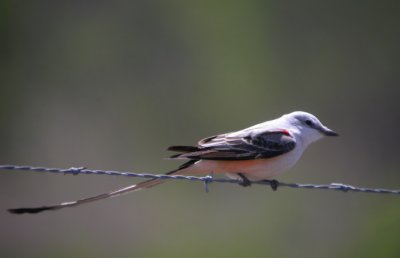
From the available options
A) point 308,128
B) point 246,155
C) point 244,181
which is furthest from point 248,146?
point 308,128

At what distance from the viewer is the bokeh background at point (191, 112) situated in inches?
499

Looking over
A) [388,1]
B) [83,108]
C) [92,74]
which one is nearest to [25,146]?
[83,108]

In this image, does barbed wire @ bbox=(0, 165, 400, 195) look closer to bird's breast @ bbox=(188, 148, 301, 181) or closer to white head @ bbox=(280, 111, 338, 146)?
bird's breast @ bbox=(188, 148, 301, 181)

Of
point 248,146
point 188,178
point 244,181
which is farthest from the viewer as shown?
point 248,146

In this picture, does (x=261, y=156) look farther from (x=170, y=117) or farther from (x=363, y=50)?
(x=363, y=50)

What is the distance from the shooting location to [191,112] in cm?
1702

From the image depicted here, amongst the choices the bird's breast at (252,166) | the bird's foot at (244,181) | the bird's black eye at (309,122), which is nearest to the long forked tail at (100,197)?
the bird's breast at (252,166)

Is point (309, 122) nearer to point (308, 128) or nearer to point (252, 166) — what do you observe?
point (308, 128)

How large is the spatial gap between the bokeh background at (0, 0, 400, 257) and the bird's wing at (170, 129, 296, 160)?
602 centimetres

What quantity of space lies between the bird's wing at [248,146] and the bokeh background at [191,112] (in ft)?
19.7

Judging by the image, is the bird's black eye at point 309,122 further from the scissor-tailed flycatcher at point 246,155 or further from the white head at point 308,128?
the scissor-tailed flycatcher at point 246,155

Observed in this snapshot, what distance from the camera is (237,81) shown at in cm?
1838

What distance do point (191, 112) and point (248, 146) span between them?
10.9m

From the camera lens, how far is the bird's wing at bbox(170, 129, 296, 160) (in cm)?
606
